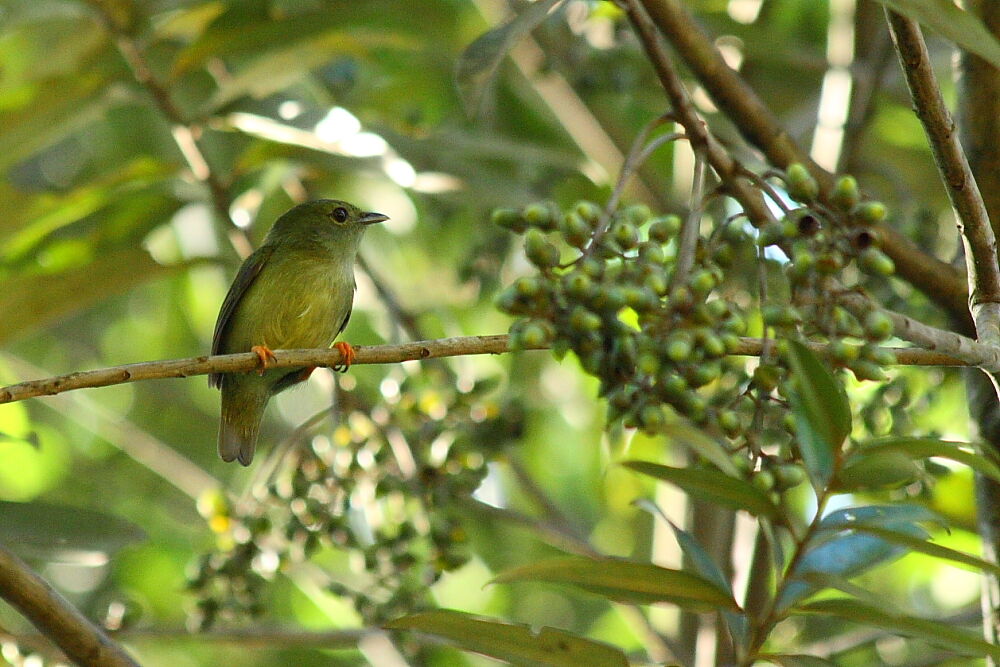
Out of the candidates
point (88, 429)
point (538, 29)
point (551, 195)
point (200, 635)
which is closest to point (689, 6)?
point (538, 29)

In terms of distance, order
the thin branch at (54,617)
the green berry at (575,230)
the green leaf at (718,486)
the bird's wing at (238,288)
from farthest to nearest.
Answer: the bird's wing at (238,288) < the thin branch at (54,617) < the green berry at (575,230) < the green leaf at (718,486)

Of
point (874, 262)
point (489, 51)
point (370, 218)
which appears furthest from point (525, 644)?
point (370, 218)

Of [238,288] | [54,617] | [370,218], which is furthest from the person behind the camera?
[370,218]

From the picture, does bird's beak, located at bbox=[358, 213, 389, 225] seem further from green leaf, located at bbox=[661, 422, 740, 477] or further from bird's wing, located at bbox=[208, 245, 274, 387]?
green leaf, located at bbox=[661, 422, 740, 477]

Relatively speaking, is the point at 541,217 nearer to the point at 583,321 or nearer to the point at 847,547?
the point at 583,321

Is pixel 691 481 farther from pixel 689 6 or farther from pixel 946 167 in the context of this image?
pixel 689 6

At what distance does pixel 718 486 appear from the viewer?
1.86m

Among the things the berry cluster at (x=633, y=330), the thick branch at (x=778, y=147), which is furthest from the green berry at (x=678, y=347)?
the thick branch at (x=778, y=147)

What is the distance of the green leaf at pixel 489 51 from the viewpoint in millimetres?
2645

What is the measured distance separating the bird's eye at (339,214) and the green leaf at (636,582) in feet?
9.65

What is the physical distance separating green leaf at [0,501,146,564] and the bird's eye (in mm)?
1748

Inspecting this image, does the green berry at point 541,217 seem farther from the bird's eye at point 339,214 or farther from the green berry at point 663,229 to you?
the bird's eye at point 339,214

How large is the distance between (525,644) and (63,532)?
1.67m

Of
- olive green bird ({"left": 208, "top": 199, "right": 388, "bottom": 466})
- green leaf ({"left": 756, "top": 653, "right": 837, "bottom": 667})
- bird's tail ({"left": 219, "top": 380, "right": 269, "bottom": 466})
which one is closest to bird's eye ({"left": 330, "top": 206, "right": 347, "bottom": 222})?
olive green bird ({"left": 208, "top": 199, "right": 388, "bottom": 466})
